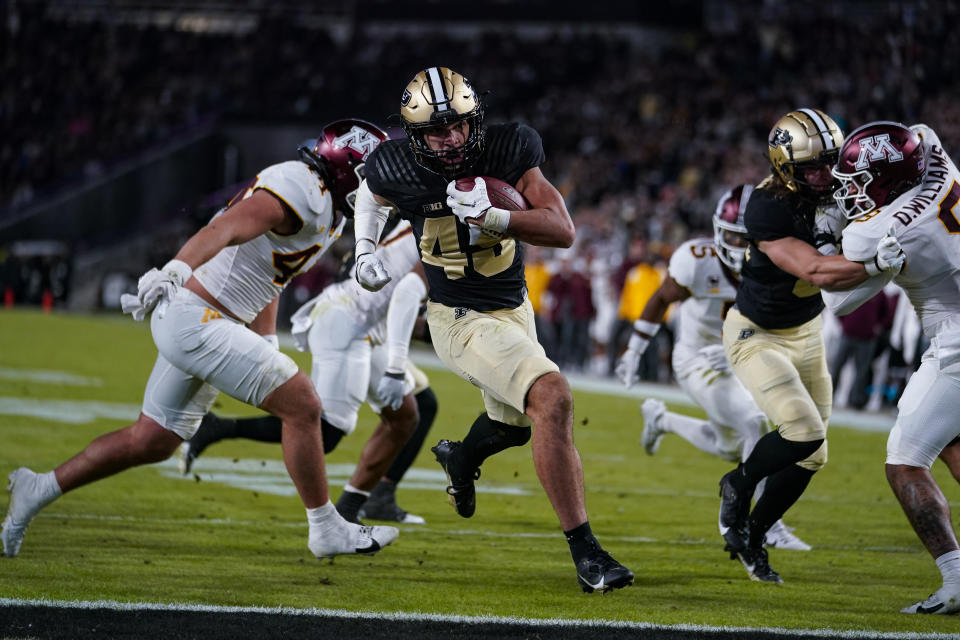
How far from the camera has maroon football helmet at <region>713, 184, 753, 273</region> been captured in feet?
19.8

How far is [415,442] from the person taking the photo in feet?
21.3

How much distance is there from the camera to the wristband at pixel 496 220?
4254 millimetres

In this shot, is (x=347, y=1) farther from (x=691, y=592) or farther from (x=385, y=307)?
(x=691, y=592)

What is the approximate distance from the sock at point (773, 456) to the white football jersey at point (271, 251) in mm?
1979

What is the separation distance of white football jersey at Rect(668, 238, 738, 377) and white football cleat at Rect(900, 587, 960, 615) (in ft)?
7.60

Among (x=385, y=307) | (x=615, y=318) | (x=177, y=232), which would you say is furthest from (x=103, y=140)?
(x=385, y=307)

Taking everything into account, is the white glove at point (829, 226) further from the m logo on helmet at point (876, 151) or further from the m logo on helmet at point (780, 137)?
the m logo on helmet at point (876, 151)

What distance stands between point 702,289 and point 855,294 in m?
1.89

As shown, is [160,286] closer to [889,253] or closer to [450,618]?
[450,618]

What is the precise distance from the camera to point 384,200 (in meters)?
4.83

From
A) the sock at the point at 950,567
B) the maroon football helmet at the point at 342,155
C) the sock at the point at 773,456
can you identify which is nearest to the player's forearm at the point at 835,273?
the sock at the point at 773,456

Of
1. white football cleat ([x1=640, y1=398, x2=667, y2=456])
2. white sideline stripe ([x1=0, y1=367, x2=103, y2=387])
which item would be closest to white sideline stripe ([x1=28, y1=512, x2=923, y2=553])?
white football cleat ([x1=640, y1=398, x2=667, y2=456])

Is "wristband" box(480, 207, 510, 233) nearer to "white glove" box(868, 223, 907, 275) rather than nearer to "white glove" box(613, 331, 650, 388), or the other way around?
"white glove" box(868, 223, 907, 275)

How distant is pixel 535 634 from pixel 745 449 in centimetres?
285
